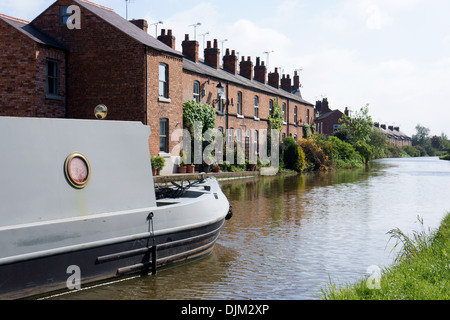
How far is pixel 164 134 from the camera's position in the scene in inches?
915

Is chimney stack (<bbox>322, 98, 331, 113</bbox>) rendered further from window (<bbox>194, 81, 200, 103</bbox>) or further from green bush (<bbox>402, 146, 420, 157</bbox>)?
window (<bbox>194, 81, 200, 103</bbox>)

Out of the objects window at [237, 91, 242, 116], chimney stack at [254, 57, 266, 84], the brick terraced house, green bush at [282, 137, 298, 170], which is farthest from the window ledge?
chimney stack at [254, 57, 266, 84]

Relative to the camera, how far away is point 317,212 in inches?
537

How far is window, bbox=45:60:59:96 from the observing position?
22.0 meters

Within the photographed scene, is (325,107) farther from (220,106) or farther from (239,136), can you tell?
(220,106)

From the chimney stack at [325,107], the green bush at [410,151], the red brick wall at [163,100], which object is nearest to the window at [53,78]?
the red brick wall at [163,100]

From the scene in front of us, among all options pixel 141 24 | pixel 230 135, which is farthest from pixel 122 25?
pixel 230 135

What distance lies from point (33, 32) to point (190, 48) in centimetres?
1074

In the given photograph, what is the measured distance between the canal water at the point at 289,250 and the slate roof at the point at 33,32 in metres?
11.2

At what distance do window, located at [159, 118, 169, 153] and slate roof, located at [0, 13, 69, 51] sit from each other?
17.4ft

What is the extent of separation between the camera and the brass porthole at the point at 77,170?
6.05 meters

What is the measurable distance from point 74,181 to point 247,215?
7339 mm

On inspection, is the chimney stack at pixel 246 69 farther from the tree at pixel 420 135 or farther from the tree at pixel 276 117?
the tree at pixel 420 135
